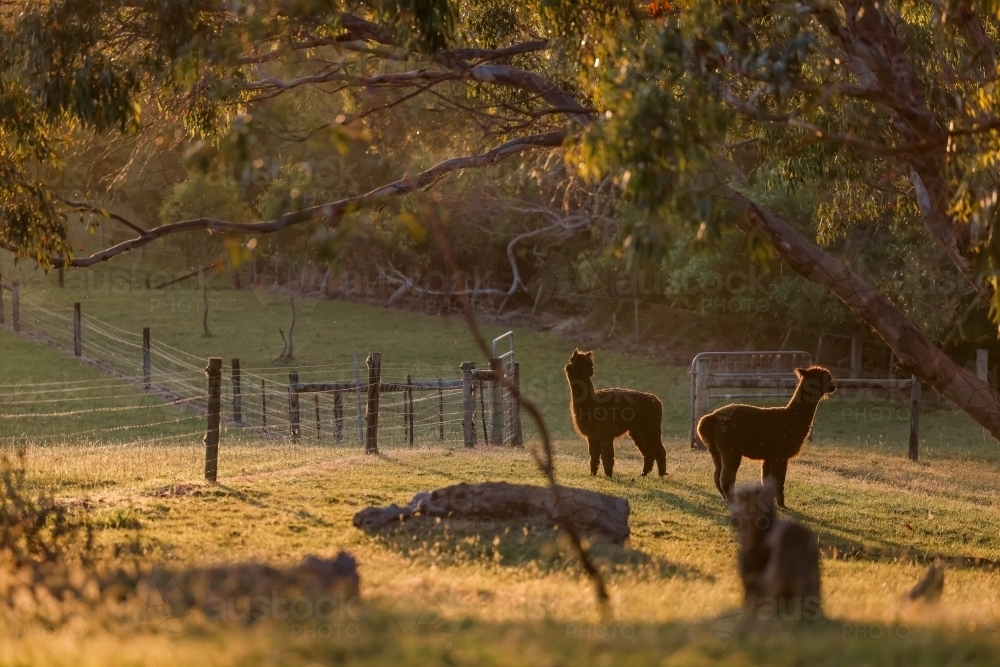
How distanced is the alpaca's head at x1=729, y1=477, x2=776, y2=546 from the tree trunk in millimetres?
4998

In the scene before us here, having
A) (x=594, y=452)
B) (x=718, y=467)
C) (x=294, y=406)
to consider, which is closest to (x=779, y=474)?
(x=718, y=467)

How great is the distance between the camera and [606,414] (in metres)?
14.7

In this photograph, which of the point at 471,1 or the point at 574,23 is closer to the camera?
the point at 574,23

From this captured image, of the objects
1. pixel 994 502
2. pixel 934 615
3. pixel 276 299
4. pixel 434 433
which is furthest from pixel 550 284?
pixel 934 615

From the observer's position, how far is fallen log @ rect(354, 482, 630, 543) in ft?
32.3

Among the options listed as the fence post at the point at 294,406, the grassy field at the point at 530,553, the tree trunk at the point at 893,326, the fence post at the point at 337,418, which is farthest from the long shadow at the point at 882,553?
the fence post at the point at 294,406

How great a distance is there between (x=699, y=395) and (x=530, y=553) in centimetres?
1266

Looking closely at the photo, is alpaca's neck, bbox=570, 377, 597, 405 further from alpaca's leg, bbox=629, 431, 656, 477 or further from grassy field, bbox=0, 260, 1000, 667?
grassy field, bbox=0, 260, 1000, 667

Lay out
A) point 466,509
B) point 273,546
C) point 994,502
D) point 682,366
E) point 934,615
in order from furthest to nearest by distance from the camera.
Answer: point 682,366 → point 994,502 → point 466,509 → point 273,546 → point 934,615

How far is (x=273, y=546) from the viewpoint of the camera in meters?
9.30

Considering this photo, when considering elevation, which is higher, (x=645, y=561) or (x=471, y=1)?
(x=471, y=1)

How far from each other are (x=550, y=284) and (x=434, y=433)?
20.8 m

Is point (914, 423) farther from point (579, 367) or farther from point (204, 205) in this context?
point (204, 205)

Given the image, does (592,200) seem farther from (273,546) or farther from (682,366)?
(273,546)
